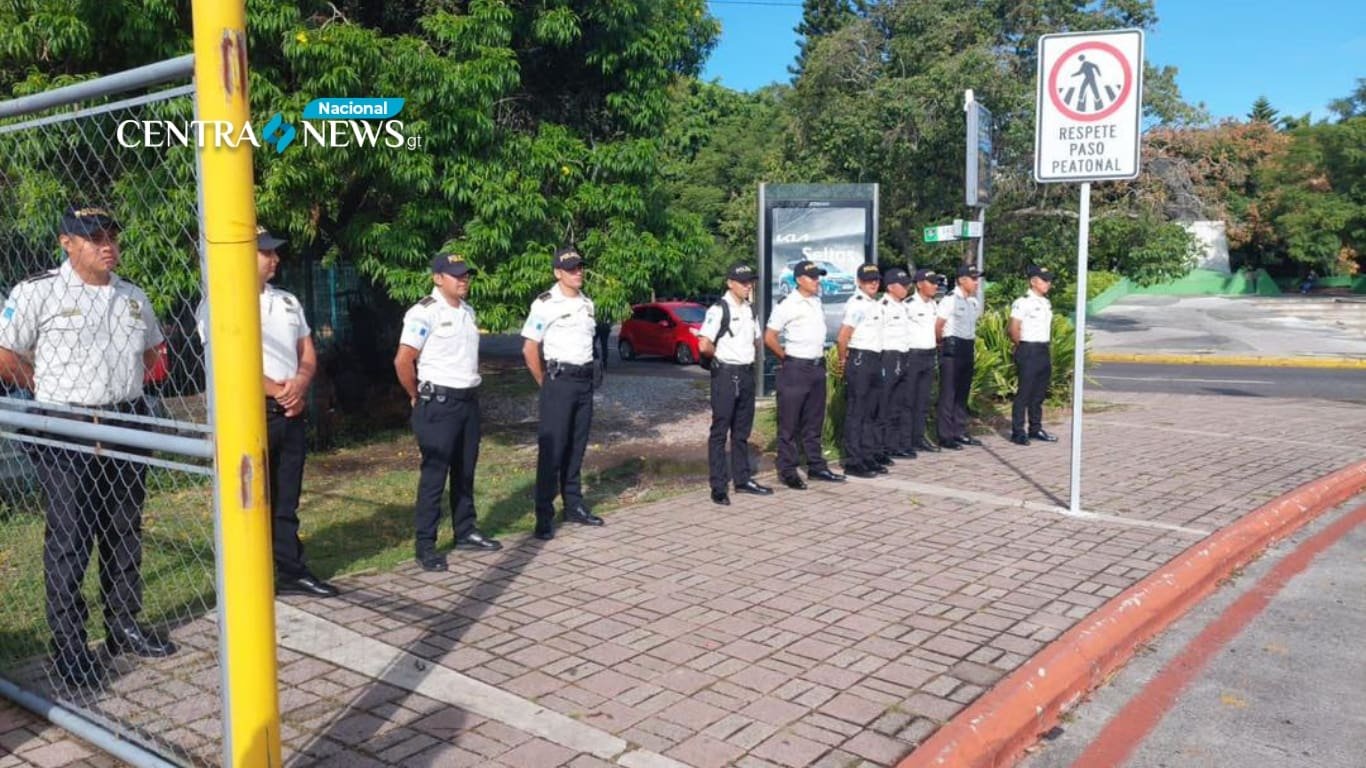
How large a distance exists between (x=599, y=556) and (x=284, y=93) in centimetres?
451

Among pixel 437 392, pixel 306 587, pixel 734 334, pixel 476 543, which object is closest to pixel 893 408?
pixel 734 334

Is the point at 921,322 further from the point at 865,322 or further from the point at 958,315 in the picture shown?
the point at 865,322

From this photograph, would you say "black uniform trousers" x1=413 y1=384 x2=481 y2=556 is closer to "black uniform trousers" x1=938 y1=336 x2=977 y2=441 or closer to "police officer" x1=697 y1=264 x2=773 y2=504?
"police officer" x1=697 y1=264 x2=773 y2=504

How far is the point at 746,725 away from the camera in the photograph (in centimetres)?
402

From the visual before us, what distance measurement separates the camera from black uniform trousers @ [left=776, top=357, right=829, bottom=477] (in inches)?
334

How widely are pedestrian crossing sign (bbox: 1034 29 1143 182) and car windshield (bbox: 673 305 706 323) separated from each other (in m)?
18.2

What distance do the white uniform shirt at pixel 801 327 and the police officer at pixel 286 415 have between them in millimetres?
3932

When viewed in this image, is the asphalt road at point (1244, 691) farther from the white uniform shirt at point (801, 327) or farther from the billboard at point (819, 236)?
the billboard at point (819, 236)

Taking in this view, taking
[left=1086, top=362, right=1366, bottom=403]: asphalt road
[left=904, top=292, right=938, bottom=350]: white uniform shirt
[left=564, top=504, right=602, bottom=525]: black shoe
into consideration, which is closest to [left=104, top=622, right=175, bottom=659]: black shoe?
[left=564, top=504, right=602, bottom=525]: black shoe

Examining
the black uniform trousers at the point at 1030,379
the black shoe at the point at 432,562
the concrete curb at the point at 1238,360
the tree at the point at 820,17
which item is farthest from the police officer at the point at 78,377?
the tree at the point at 820,17

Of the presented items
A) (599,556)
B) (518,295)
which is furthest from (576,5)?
(599,556)

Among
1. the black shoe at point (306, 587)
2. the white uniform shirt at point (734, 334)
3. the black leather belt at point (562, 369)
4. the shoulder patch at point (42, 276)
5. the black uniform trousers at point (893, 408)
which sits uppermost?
the shoulder patch at point (42, 276)

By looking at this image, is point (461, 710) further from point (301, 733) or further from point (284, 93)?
point (284, 93)

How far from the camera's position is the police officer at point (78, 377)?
13.6ft
